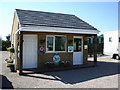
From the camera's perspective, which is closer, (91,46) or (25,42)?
(25,42)

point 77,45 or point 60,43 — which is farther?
point 77,45

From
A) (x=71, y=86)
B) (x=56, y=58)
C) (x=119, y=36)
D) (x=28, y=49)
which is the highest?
(x=119, y=36)

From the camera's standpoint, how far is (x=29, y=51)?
9.97 m

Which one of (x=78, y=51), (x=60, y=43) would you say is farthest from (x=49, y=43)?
(x=78, y=51)

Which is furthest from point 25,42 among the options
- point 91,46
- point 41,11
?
point 91,46

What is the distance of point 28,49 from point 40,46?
92 centimetres

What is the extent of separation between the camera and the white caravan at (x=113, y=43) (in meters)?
17.0

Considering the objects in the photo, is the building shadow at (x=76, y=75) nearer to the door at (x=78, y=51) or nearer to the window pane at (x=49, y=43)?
the window pane at (x=49, y=43)

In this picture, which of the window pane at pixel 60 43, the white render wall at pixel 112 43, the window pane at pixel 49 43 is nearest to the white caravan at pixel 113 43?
the white render wall at pixel 112 43

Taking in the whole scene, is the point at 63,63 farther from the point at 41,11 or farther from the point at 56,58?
the point at 41,11

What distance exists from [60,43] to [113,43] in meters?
10.0

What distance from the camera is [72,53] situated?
444 inches

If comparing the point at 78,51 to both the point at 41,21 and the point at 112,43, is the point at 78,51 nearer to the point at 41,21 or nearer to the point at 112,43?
the point at 41,21

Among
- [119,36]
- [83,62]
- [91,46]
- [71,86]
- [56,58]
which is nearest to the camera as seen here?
[71,86]
